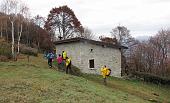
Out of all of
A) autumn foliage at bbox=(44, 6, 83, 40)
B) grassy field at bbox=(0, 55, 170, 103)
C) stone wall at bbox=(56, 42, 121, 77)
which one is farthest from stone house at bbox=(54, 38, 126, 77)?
autumn foliage at bbox=(44, 6, 83, 40)

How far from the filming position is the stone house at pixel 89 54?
4334 centimetres

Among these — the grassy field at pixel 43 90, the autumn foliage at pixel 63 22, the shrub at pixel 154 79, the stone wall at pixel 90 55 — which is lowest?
the shrub at pixel 154 79

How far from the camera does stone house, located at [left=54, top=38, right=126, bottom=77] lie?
43.3 m

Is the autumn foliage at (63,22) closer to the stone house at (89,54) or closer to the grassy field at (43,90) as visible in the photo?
the stone house at (89,54)

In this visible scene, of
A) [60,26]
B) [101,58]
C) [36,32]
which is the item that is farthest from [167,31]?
[101,58]

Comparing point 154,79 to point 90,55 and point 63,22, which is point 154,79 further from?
point 63,22

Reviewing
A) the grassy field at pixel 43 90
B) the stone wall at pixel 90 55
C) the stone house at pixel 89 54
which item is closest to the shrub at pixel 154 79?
the stone wall at pixel 90 55

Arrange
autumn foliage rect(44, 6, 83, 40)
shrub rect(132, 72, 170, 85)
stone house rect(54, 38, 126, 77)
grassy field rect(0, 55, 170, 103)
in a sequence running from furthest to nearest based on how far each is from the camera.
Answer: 1. autumn foliage rect(44, 6, 83, 40)
2. shrub rect(132, 72, 170, 85)
3. stone house rect(54, 38, 126, 77)
4. grassy field rect(0, 55, 170, 103)

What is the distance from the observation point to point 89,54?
44156 mm

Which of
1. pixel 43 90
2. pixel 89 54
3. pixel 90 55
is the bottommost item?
pixel 43 90

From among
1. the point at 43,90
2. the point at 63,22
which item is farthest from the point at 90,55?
the point at 63,22

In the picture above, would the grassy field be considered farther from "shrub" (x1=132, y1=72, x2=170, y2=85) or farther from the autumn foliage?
the autumn foliage

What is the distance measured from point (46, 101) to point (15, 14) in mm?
33344

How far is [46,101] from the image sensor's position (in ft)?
65.0
